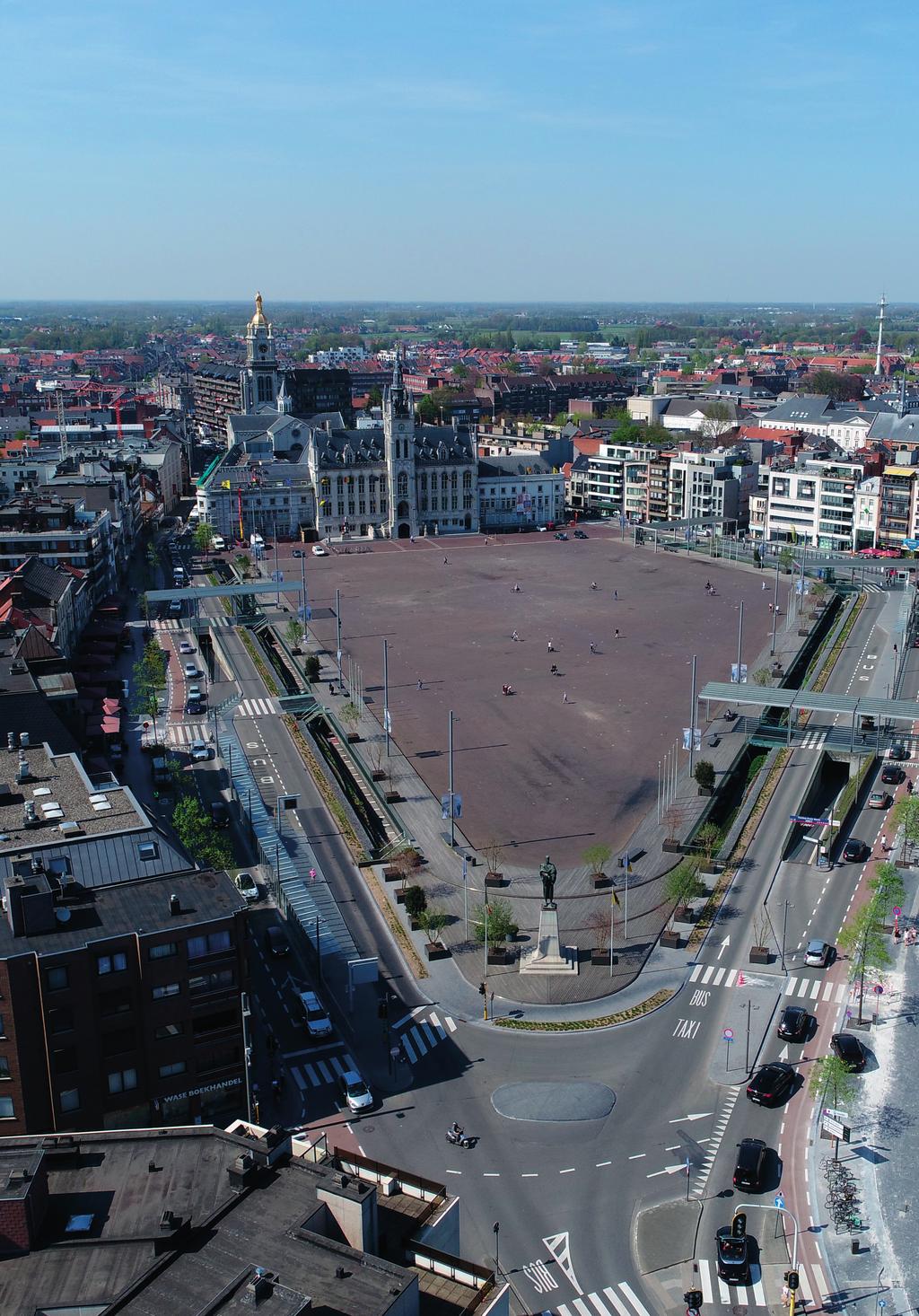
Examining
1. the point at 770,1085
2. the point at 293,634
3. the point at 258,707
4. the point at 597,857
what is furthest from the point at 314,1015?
the point at 293,634

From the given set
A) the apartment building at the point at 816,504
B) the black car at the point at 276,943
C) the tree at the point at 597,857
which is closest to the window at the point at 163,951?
the black car at the point at 276,943

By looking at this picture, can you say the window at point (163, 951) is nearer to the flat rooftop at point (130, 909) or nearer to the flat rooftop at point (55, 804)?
the flat rooftop at point (130, 909)

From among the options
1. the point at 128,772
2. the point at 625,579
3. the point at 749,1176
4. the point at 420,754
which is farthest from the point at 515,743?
the point at 625,579

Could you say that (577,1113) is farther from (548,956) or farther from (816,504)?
(816,504)

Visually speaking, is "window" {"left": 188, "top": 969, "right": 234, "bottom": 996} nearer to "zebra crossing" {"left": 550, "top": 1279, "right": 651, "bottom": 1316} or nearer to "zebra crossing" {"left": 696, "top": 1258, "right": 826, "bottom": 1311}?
"zebra crossing" {"left": 550, "top": 1279, "right": 651, "bottom": 1316}

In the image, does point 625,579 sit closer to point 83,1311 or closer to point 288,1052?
point 288,1052

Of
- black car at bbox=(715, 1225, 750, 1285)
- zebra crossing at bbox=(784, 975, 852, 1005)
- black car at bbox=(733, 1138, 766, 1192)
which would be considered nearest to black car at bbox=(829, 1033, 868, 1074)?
zebra crossing at bbox=(784, 975, 852, 1005)
